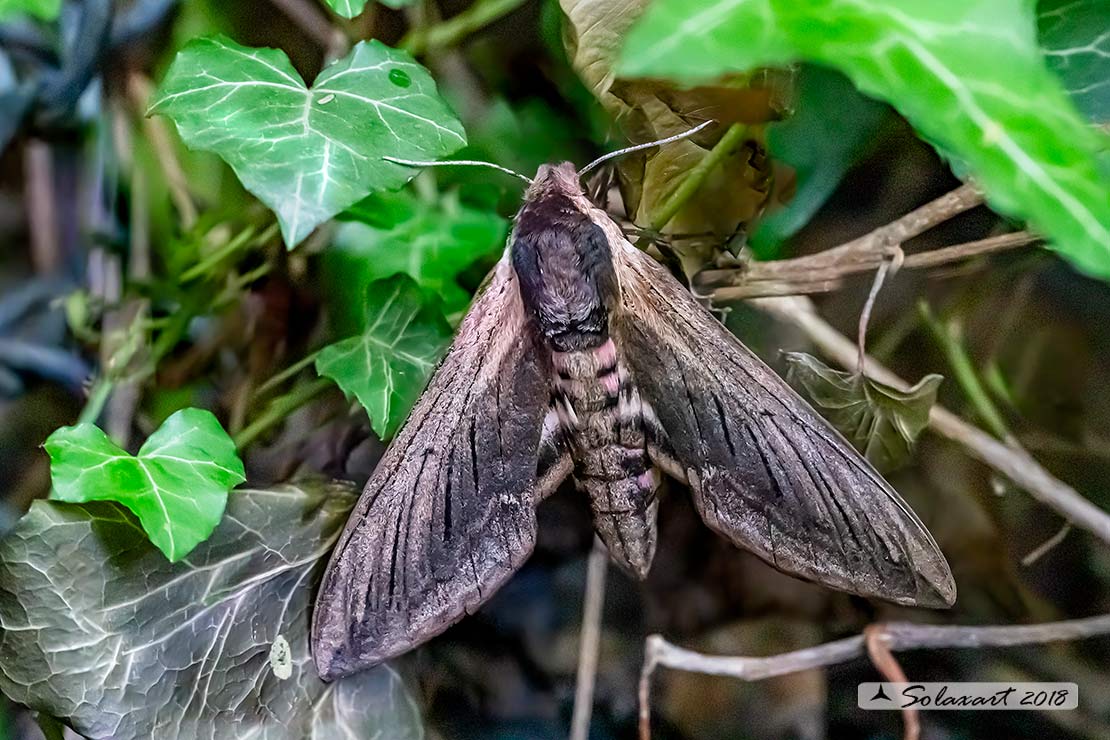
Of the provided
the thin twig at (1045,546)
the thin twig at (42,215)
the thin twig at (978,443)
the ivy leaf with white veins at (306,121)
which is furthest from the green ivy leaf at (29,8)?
the thin twig at (1045,546)

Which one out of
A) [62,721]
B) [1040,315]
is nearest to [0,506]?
[62,721]

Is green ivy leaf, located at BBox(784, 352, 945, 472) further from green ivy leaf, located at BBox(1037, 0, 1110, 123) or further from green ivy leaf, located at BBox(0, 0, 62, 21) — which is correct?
green ivy leaf, located at BBox(0, 0, 62, 21)

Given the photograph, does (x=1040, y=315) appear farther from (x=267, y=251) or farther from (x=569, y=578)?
(x=267, y=251)

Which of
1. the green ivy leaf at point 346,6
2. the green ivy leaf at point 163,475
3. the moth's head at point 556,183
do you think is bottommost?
the green ivy leaf at point 163,475

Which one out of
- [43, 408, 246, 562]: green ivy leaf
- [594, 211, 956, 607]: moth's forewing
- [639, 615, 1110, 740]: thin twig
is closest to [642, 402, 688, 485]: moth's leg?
[594, 211, 956, 607]: moth's forewing

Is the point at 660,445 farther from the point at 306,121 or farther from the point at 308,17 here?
the point at 308,17

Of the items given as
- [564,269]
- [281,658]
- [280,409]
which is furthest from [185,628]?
[564,269]

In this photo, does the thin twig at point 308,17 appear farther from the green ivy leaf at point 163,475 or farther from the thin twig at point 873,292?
the thin twig at point 873,292

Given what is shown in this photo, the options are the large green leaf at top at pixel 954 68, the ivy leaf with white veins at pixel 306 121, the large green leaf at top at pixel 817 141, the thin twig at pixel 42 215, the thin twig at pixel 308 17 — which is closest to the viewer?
the large green leaf at top at pixel 954 68
